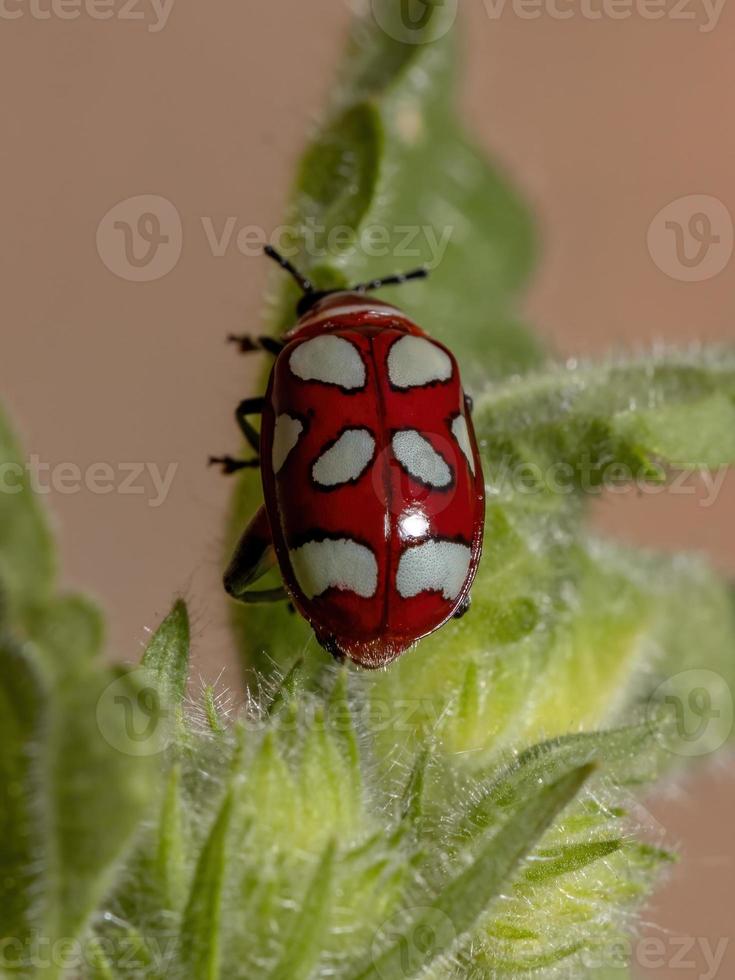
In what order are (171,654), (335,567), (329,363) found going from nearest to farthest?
(171,654)
(335,567)
(329,363)

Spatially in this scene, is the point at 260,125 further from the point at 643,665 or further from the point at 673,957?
the point at 673,957

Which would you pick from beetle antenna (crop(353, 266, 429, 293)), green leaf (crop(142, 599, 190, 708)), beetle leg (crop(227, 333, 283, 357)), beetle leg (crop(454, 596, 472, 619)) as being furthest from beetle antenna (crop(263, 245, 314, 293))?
green leaf (crop(142, 599, 190, 708))

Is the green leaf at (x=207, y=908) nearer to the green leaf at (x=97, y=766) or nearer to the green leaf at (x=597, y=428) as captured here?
the green leaf at (x=97, y=766)

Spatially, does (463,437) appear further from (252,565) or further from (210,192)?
(210,192)

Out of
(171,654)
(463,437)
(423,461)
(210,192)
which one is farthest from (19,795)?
(210,192)

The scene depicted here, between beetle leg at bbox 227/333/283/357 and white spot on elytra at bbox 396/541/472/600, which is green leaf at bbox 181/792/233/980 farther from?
beetle leg at bbox 227/333/283/357

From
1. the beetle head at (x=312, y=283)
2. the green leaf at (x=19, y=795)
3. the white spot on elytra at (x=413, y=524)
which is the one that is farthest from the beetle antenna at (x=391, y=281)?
the green leaf at (x=19, y=795)
